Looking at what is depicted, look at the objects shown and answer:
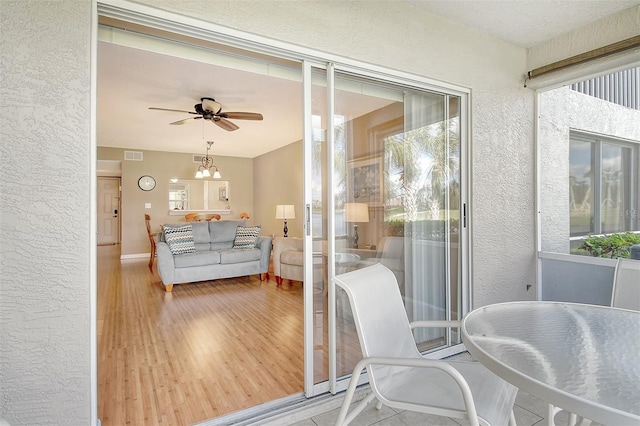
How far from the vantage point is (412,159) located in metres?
2.48

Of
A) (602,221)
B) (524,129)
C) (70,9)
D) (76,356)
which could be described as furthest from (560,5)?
(76,356)

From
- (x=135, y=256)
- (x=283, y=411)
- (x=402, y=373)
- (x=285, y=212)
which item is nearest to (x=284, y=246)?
(x=285, y=212)

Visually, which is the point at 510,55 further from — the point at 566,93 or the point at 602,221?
the point at 602,221

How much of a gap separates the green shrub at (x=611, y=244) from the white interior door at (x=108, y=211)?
10.6 m

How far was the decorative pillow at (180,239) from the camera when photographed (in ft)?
17.1

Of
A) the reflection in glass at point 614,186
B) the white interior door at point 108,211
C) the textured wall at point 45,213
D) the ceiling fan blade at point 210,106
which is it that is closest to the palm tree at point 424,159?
the reflection in glass at point 614,186

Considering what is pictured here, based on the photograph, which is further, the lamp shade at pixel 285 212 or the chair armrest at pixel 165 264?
the lamp shade at pixel 285 212

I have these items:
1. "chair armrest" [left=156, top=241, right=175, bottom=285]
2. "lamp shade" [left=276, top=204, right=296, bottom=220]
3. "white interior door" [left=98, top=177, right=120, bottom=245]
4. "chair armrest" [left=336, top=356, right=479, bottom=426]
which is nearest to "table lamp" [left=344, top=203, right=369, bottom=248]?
"chair armrest" [left=336, top=356, right=479, bottom=426]

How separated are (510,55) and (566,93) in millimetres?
620

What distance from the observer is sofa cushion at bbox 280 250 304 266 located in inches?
187

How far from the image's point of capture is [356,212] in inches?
87.0

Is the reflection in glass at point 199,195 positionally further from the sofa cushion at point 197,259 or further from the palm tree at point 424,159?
the palm tree at point 424,159

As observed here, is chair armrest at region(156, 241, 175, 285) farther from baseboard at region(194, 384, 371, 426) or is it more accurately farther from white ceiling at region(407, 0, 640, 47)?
white ceiling at region(407, 0, 640, 47)

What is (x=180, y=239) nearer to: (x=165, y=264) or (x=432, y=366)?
(x=165, y=264)
